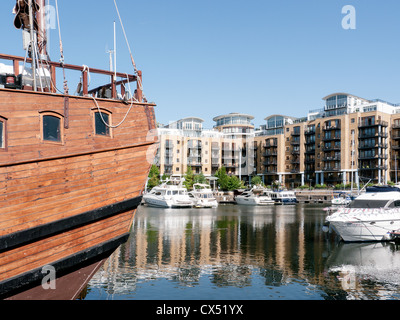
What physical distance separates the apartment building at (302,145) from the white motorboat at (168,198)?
1194 inches

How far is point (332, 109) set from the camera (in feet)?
310

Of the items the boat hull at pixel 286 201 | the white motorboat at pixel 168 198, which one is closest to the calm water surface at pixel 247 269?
the white motorboat at pixel 168 198

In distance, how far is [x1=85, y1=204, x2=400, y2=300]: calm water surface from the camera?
14531 mm

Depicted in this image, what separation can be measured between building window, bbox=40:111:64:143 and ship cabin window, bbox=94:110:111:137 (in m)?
0.99

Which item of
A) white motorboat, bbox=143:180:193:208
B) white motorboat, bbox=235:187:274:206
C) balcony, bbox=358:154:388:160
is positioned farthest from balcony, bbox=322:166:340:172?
white motorboat, bbox=143:180:193:208

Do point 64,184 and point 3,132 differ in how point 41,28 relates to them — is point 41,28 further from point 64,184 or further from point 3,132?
point 64,184

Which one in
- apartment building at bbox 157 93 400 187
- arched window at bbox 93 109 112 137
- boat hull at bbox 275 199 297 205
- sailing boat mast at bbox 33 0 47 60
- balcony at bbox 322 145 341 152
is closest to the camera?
arched window at bbox 93 109 112 137

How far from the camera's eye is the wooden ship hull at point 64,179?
31.6 ft

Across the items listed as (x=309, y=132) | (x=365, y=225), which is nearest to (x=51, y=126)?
(x=365, y=225)

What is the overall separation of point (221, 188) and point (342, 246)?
6578 centimetres

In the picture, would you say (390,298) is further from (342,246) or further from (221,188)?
(221,188)

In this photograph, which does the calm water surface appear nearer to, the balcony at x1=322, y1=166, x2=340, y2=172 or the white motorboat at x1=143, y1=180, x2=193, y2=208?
the white motorboat at x1=143, y1=180, x2=193, y2=208
